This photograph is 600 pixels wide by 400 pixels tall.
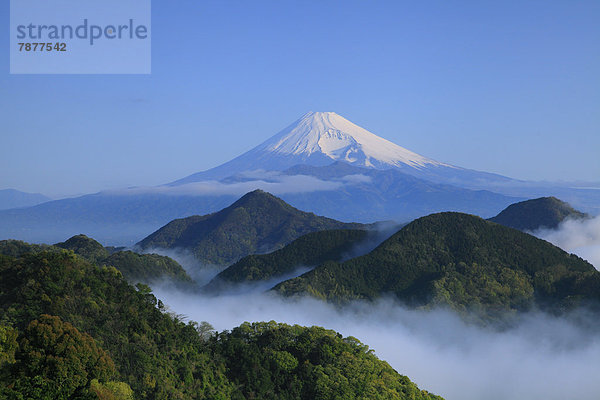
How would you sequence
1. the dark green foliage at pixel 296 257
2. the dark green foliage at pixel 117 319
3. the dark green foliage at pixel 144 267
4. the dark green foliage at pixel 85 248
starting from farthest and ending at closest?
1. the dark green foliage at pixel 296 257
2. the dark green foliage at pixel 85 248
3. the dark green foliage at pixel 144 267
4. the dark green foliage at pixel 117 319

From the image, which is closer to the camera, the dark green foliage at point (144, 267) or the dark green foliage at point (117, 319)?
the dark green foliage at point (117, 319)

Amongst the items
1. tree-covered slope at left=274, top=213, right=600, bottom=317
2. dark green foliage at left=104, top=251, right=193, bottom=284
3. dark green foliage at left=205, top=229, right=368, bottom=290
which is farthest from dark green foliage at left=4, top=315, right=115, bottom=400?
dark green foliage at left=205, top=229, right=368, bottom=290

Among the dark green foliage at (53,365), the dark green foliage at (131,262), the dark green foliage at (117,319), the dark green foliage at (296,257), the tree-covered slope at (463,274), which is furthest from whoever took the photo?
the dark green foliage at (296,257)

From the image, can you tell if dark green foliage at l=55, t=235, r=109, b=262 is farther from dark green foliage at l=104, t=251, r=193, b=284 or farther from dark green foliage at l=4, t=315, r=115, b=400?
dark green foliage at l=4, t=315, r=115, b=400

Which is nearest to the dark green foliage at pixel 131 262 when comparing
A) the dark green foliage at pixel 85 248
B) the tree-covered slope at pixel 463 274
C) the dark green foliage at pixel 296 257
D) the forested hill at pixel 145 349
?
the dark green foliage at pixel 85 248

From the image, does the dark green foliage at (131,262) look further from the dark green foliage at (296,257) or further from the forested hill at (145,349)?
the forested hill at (145,349)

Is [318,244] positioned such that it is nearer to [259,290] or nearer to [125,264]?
[259,290]
